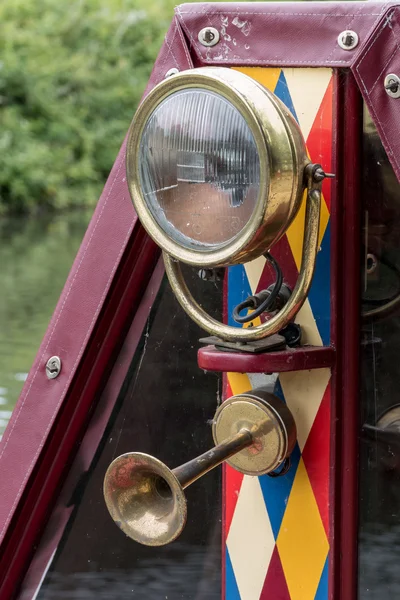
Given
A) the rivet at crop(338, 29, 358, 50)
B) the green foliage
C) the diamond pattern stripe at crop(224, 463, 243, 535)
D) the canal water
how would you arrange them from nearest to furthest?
the rivet at crop(338, 29, 358, 50), the diamond pattern stripe at crop(224, 463, 243, 535), the canal water, the green foliage

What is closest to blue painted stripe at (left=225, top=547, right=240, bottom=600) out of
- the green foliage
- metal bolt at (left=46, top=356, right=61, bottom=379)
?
metal bolt at (left=46, top=356, right=61, bottom=379)

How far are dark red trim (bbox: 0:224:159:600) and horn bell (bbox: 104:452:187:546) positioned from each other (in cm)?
35

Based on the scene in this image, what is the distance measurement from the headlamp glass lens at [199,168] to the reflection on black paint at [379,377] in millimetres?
231

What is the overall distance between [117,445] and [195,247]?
21.3 inches

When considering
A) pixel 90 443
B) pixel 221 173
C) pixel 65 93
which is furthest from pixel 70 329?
pixel 65 93

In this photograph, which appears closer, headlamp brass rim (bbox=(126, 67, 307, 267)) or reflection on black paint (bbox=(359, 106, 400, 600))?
headlamp brass rim (bbox=(126, 67, 307, 267))

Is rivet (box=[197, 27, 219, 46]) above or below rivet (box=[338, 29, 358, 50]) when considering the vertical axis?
above

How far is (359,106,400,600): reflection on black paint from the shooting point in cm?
162

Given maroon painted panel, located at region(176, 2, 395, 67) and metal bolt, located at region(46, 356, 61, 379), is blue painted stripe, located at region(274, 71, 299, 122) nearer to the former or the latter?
maroon painted panel, located at region(176, 2, 395, 67)

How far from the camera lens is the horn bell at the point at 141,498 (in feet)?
5.06

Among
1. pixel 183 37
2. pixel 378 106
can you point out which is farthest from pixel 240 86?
pixel 183 37

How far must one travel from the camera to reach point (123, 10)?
21.9 metres

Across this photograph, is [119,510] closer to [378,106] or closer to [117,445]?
[117,445]

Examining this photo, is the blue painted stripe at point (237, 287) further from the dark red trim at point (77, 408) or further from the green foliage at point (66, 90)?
the green foliage at point (66, 90)
